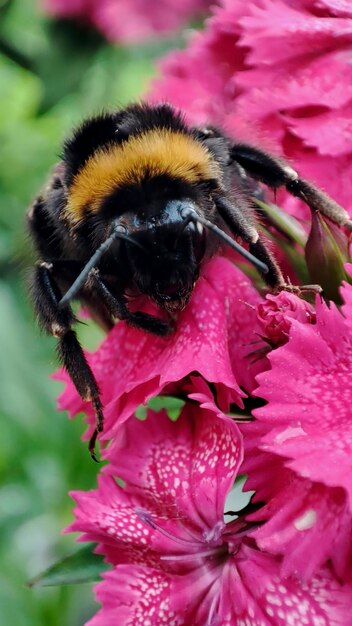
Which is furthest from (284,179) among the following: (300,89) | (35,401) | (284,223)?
(35,401)

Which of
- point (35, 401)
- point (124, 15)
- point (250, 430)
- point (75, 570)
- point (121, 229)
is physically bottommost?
point (35, 401)

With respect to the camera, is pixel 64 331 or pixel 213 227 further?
pixel 64 331

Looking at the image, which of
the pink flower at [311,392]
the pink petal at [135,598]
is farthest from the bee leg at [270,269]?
the pink petal at [135,598]

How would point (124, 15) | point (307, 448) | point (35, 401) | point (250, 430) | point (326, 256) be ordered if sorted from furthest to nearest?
point (124, 15), point (35, 401), point (326, 256), point (250, 430), point (307, 448)

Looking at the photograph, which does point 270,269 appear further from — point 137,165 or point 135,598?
point 135,598

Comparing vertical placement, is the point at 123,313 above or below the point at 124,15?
above

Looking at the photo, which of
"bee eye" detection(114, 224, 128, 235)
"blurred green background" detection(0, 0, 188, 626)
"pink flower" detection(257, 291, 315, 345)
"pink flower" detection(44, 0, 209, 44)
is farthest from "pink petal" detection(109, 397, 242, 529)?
"pink flower" detection(44, 0, 209, 44)

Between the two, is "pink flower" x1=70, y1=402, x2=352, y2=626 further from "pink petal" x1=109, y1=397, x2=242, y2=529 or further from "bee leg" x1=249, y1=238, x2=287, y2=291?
"bee leg" x1=249, y1=238, x2=287, y2=291
